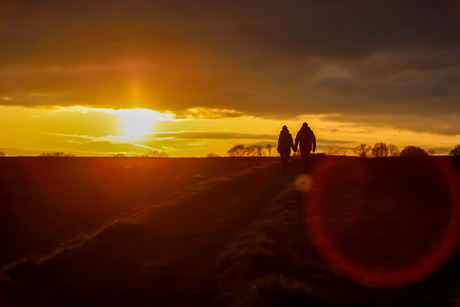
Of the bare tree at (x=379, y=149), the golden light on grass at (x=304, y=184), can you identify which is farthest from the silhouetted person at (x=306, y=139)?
the bare tree at (x=379, y=149)

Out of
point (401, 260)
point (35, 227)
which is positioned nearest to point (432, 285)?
point (401, 260)

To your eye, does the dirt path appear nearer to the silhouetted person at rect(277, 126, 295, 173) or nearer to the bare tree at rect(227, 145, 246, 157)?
the silhouetted person at rect(277, 126, 295, 173)

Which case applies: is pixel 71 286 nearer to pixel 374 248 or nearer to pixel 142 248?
pixel 142 248

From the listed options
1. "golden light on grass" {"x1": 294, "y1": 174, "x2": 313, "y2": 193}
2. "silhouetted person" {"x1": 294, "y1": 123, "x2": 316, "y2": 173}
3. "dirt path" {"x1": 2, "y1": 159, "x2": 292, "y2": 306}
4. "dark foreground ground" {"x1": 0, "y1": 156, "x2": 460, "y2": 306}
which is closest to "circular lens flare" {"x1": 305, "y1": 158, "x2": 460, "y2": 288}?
"dark foreground ground" {"x1": 0, "y1": 156, "x2": 460, "y2": 306}

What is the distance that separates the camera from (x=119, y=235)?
1683 centimetres

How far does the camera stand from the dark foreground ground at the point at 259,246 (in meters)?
10.1

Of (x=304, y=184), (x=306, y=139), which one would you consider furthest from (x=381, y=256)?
(x=306, y=139)

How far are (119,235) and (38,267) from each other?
3.97 m

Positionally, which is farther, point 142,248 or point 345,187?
point 345,187

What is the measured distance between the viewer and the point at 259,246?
1298 cm

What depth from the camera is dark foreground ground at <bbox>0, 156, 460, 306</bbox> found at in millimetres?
10086

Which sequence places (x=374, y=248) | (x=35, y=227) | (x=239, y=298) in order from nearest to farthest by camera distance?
(x=239, y=298) → (x=374, y=248) → (x=35, y=227)

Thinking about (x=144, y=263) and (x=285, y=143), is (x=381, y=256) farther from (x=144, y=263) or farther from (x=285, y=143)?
(x=285, y=143)

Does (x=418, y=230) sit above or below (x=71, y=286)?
above
